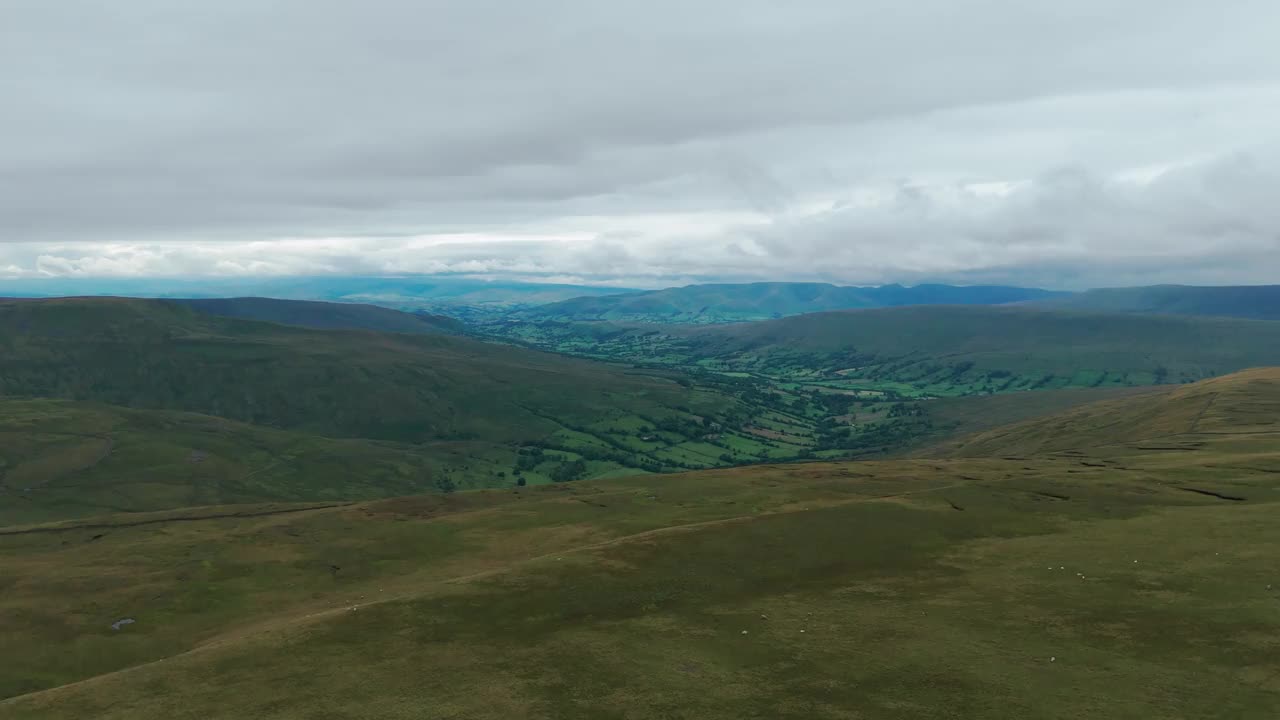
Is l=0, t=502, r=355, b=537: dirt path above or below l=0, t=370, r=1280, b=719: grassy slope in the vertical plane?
below

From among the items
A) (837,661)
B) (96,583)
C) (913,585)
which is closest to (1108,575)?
(913,585)

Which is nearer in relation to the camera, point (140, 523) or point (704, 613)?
point (704, 613)

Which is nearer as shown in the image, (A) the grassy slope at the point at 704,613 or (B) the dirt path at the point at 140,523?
(A) the grassy slope at the point at 704,613

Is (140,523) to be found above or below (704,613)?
below

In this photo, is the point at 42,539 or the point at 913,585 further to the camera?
the point at 42,539

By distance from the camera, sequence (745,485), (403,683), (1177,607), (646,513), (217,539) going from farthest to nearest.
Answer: (745,485) → (646,513) → (217,539) → (1177,607) → (403,683)

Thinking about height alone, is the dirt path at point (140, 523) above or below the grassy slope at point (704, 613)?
below

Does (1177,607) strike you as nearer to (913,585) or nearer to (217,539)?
(913,585)

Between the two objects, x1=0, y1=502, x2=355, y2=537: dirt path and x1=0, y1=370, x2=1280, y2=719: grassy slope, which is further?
x1=0, y1=502, x2=355, y2=537: dirt path
